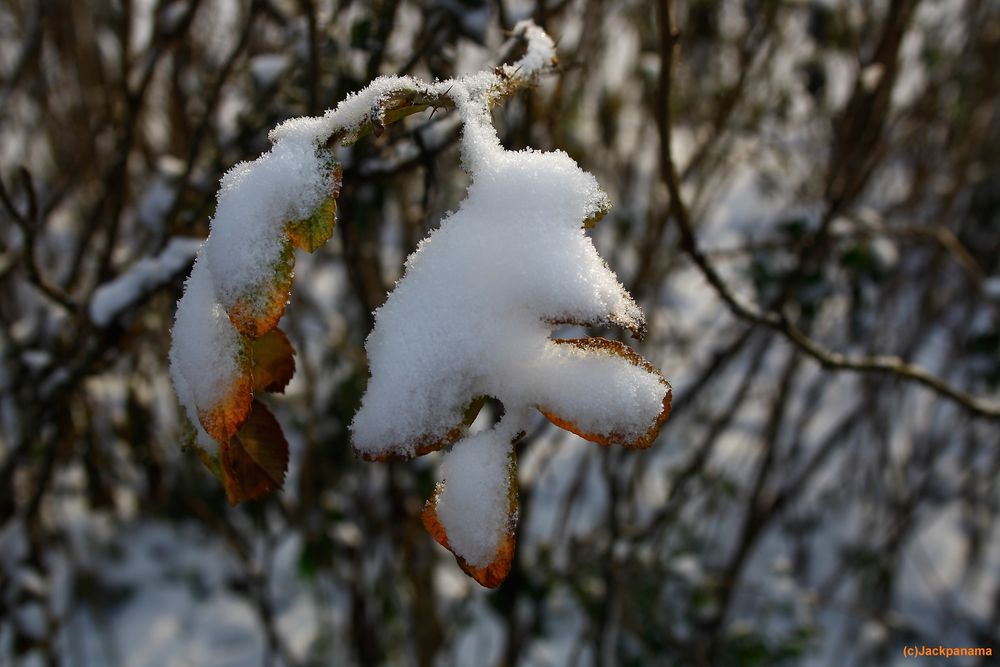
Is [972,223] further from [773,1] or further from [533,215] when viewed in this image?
[533,215]

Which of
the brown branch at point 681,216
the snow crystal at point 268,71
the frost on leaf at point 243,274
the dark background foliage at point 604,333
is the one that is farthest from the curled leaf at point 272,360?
the snow crystal at point 268,71

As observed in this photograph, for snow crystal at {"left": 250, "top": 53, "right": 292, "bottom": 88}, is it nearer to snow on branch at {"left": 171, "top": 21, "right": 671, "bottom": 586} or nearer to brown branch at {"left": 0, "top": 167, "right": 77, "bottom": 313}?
brown branch at {"left": 0, "top": 167, "right": 77, "bottom": 313}

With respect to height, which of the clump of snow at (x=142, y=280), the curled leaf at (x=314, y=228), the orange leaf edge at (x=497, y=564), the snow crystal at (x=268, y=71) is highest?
the snow crystal at (x=268, y=71)

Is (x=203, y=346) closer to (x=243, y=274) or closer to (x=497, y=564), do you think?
(x=243, y=274)

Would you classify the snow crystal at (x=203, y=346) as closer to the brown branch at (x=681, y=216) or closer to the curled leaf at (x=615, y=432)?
the curled leaf at (x=615, y=432)

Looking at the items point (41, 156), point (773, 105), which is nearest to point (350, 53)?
point (773, 105)

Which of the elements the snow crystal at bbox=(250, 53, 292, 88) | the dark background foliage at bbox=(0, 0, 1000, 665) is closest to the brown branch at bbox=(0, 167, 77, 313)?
the dark background foliage at bbox=(0, 0, 1000, 665)
